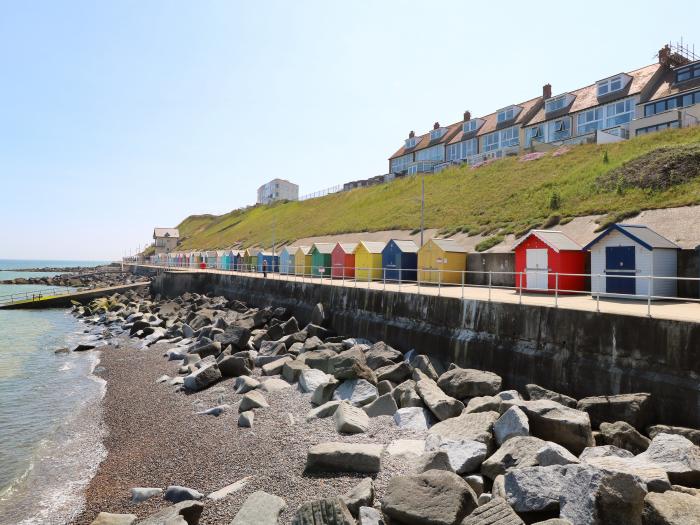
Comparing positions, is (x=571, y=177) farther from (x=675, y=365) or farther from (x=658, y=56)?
(x=675, y=365)

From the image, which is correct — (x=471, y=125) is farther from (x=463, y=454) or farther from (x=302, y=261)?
(x=463, y=454)

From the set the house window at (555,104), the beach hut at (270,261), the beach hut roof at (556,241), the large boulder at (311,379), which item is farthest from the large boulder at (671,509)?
the house window at (555,104)

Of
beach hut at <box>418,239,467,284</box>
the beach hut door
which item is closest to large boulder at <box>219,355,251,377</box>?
beach hut at <box>418,239,467,284</box>

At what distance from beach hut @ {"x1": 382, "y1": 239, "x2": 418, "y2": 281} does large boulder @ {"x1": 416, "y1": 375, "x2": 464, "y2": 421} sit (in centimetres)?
1492

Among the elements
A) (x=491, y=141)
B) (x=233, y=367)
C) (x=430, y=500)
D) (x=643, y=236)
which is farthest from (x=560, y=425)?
(x=491, y=141)

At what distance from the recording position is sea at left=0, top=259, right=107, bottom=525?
9.12m

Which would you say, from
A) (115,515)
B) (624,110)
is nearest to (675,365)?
(115,515)

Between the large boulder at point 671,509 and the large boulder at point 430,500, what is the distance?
6.94 feet

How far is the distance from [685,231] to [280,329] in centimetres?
1894

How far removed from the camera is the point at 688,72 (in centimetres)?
4331

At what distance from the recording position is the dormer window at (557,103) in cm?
5372

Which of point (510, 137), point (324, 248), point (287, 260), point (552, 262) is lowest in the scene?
point (552, 262)

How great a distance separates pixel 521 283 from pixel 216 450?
451 inches

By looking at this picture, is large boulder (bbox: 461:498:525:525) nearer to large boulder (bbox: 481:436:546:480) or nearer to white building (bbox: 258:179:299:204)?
large boulder (bbox: 481:436:546:480)
